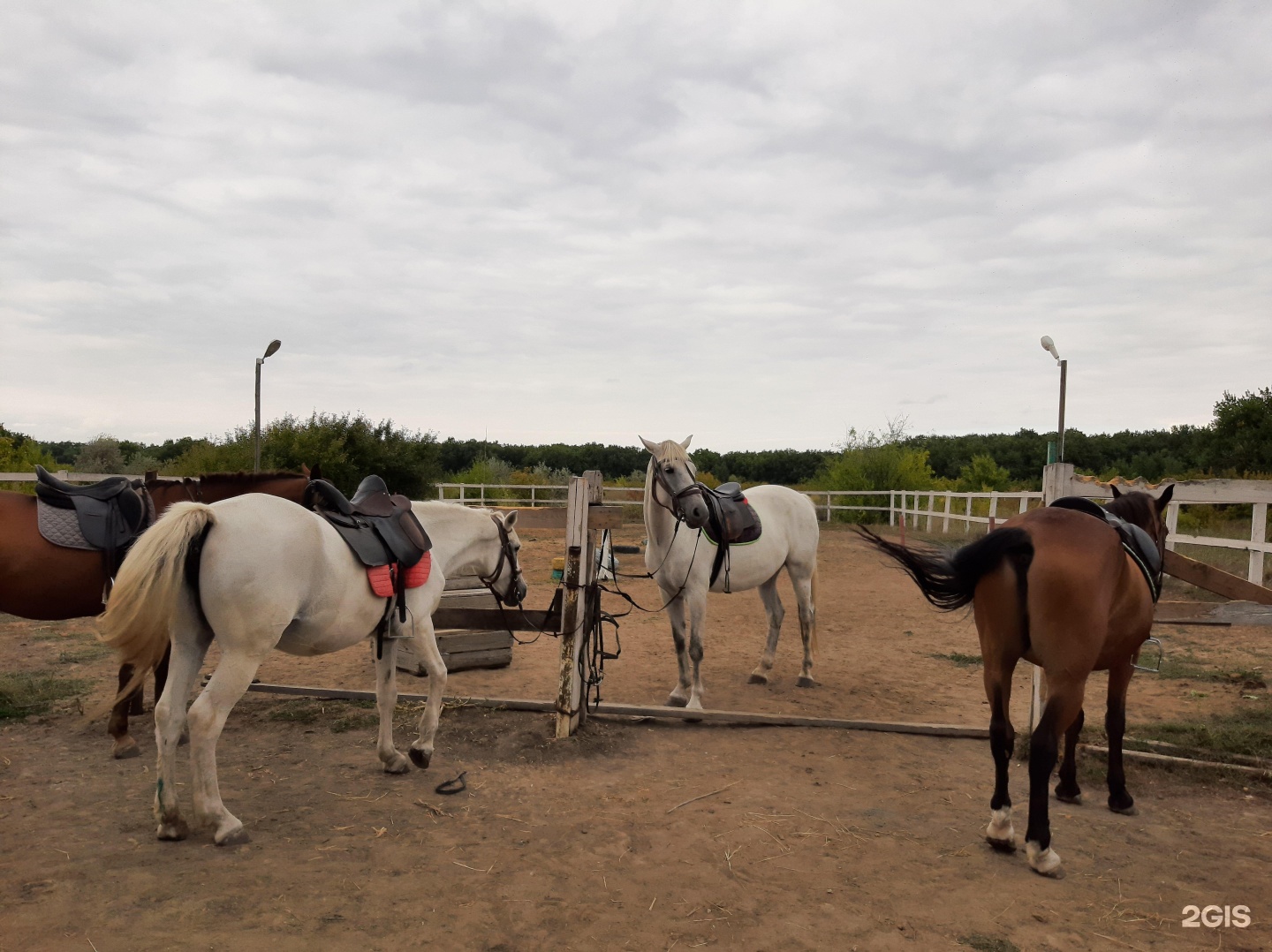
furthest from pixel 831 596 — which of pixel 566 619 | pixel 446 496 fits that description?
pixel 446 496

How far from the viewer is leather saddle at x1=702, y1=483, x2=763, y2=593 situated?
20.4ft

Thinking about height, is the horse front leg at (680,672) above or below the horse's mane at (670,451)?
below

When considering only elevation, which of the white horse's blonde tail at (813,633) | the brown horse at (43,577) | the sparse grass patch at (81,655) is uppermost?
the brown horse at (43,577)

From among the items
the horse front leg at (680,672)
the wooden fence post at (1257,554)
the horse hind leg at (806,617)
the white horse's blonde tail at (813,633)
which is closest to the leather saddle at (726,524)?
the horse front leg at (680,672)

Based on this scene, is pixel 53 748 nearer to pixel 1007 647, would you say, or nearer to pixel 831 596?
pixel 1007 647

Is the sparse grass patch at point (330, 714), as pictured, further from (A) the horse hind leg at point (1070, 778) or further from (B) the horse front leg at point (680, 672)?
(A) the horse hind leg at point (1070, 778)

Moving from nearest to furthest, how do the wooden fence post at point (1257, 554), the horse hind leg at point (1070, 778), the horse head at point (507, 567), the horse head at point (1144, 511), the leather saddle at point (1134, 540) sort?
the leather saddle at point (1134, 540), the horse hind leg at point (1070, 778), the horse head at point (1144, 511), the horse head at point (507, 567), the wooden fence post at point (1257, 554)

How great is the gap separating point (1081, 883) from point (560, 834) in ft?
7.60

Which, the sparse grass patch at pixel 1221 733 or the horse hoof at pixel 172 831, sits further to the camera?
the sparse grass patch at pixel 1221 733

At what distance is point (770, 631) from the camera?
719 cm

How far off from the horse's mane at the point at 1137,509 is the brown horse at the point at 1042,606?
436mm

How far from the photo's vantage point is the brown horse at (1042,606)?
333 cm

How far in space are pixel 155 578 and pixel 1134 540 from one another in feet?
15.4

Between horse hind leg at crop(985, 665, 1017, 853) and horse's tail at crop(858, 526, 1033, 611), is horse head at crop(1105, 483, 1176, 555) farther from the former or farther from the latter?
horse hind leg at crop(985, 665, 1017, 853)
